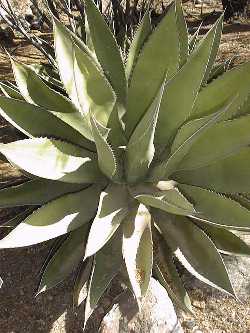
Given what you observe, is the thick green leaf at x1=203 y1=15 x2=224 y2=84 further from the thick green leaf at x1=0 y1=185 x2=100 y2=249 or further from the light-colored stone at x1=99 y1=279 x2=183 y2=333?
the light-colored stone at x1=99 y1=279 x2=183 y2=333

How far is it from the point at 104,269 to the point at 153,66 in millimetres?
812

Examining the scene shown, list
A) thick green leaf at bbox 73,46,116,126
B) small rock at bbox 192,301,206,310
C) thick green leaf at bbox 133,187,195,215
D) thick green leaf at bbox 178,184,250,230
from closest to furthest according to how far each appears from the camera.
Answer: thick green leaf at bbox 133,187,195,215, thick green leaf at bbox 178,184,250,230, thick green leaf at bbox 73,46,116,126, small rock at bbox 192,301,206,310

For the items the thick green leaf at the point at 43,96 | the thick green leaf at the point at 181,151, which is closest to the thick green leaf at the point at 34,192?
the thick green leaf at the point at 43,96

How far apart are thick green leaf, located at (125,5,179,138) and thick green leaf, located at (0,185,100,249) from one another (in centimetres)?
38

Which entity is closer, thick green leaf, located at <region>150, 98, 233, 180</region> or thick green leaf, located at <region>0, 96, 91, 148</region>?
thick green leaf, located at <region>150, 98, 233, 180</region>

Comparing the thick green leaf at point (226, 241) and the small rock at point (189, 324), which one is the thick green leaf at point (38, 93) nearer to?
the thick green leaf at point (226, 241)

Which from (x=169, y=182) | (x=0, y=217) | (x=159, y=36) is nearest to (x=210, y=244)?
(x=169, y=182)

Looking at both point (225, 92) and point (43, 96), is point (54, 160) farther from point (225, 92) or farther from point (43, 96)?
point (225, 92)

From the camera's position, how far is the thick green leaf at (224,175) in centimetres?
197

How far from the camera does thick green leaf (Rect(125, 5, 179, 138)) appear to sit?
194cm

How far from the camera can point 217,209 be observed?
193 cm

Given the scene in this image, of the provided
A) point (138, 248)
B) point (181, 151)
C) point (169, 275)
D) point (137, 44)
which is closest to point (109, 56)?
point (137, 44)

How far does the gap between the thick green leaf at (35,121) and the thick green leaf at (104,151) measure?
0.71 feet

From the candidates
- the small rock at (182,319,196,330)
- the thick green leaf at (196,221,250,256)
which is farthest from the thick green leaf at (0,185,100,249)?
the small rock at (182,319,196,330)
